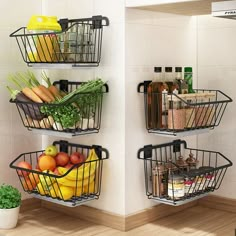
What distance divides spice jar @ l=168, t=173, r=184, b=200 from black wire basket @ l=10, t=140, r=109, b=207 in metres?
0.25

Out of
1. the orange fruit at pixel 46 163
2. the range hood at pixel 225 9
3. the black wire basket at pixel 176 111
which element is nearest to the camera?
the range hood at pixel 225 9

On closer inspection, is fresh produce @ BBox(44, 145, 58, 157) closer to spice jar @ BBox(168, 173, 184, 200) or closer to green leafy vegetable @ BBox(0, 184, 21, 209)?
green leafy vegetable @ BBox(0, 184, 21, 209)

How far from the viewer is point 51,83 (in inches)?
82.1

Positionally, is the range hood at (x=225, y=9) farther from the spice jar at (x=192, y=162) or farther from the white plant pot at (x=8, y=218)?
A: the white plant pot at (x=8, y=218)

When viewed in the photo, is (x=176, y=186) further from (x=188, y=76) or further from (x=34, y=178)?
(x=34, y=178)

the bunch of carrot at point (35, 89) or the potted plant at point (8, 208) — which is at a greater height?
the bunch of carrot at point (35, 89)

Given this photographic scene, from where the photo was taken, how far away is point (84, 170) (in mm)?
1824

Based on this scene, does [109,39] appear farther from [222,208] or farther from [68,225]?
[222,208]

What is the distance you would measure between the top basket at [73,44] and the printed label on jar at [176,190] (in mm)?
513

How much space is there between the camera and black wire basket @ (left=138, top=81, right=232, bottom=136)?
1.79 metres

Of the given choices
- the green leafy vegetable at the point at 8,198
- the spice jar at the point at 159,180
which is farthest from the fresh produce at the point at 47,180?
the spice jar at the point at 159,180

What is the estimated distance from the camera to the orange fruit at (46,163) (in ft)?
6.21

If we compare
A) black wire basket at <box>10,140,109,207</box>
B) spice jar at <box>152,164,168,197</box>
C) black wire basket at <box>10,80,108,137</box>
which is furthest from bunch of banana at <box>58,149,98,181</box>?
spice jar at <box>152,164,168,197</box>

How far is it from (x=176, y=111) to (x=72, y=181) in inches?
17.1
